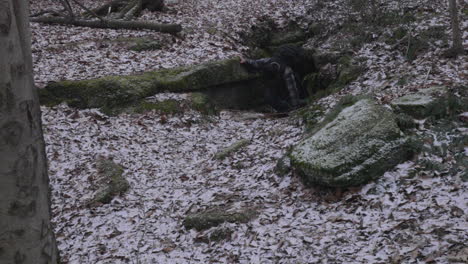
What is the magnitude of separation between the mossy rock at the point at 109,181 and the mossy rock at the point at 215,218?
1.53 metres

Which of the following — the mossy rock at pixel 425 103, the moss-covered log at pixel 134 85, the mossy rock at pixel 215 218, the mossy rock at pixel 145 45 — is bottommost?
the mossy rock at pixel 215 218

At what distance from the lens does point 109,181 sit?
20.1 feet

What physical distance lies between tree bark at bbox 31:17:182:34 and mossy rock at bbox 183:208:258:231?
8.01 m

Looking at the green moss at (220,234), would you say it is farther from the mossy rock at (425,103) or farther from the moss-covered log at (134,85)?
the moss-covered log at (134,85)

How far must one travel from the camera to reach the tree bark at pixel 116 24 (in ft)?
38.1

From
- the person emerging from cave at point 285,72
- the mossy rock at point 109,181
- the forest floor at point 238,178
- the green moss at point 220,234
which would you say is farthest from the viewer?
the person emerging from cave at point 285,72

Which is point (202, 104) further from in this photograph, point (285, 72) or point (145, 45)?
point (145, 45)

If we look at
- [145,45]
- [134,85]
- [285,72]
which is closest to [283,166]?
[285,72]

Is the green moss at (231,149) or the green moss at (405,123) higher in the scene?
the green moss at (405,123)

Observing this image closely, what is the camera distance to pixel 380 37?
9406mm

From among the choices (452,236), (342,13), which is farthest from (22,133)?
(342,13)

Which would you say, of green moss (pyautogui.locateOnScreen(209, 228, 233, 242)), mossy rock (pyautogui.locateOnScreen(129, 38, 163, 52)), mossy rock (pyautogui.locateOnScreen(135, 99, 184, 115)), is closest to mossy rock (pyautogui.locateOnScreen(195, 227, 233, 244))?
green moss (pyautogui.locateOnScreen(209, 228, 233, 242))

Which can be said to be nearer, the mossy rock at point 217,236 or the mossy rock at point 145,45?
the mossy rock at point 217,236

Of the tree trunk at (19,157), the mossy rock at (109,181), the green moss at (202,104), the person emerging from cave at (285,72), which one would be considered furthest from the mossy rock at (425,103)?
the tree trunk at (19,157)
